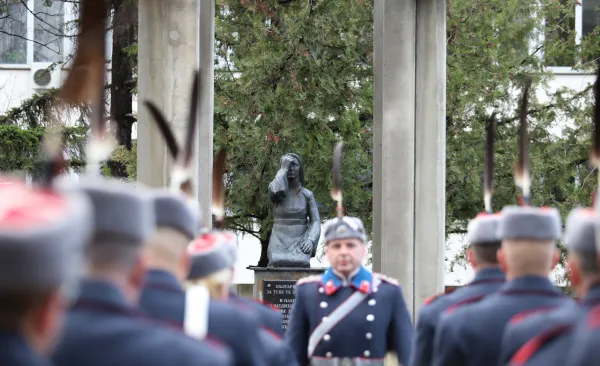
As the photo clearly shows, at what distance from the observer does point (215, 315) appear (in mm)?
5570

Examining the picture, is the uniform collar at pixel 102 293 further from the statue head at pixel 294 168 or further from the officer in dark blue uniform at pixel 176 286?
the statue head at pixel 294 168

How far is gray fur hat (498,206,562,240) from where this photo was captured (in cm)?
619

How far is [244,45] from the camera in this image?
30.3 metres

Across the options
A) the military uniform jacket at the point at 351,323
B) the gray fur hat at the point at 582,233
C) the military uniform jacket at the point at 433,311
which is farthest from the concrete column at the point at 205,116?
the gray fur hat at the point at 582,233

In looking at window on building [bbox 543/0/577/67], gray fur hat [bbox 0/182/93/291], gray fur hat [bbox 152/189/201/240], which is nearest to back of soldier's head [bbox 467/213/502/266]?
gray fur hat [bbox 152/189/201/240]

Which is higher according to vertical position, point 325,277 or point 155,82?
point 155,82

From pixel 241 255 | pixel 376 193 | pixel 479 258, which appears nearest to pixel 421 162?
pixel 376 193

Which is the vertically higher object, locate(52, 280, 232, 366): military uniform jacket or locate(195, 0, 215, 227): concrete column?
locate(195, 0, 215, 227): concrete column

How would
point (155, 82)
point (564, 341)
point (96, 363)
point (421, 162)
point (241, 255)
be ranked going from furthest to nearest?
point (241, 255) < point (421, 162) < point (155, 82) < point (564, 341) < point (96, 363)

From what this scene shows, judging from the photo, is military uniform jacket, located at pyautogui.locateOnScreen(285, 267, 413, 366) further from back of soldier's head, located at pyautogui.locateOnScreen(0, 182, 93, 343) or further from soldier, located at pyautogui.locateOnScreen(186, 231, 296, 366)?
A: back of soldier's head, located at pyautogui.locateOnScreen(0, 182, 93, 343)

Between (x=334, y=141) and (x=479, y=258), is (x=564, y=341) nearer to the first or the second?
(x=479, y=258)

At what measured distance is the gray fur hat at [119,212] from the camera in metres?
4.28

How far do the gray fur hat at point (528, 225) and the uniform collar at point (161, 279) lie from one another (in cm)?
170

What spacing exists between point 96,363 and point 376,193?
13.8 meters
